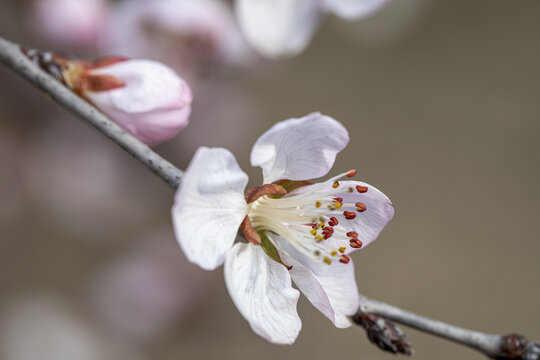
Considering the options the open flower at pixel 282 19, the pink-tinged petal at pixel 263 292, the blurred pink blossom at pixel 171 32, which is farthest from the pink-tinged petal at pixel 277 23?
the pink-tinged petal at pixel 263 292

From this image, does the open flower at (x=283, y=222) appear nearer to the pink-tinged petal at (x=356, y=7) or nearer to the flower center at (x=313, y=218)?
the flower center at (x=313, y=218)

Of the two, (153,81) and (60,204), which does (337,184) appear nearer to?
(153,81)

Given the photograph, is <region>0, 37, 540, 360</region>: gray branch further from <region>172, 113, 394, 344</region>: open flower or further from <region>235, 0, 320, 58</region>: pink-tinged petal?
<region>235, 0, 320, 58</region>: pink-tinged petal

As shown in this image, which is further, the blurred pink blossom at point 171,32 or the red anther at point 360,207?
the blurred pink blossom at point 171,32

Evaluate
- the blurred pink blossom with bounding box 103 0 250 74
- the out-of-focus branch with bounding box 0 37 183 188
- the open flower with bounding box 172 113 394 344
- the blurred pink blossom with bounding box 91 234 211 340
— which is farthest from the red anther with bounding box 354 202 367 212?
the blurred pink blossom with bounding box 91 234 211 340

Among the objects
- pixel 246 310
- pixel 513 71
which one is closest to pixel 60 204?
pixel 246 310

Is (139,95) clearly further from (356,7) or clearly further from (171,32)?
(171,32)
